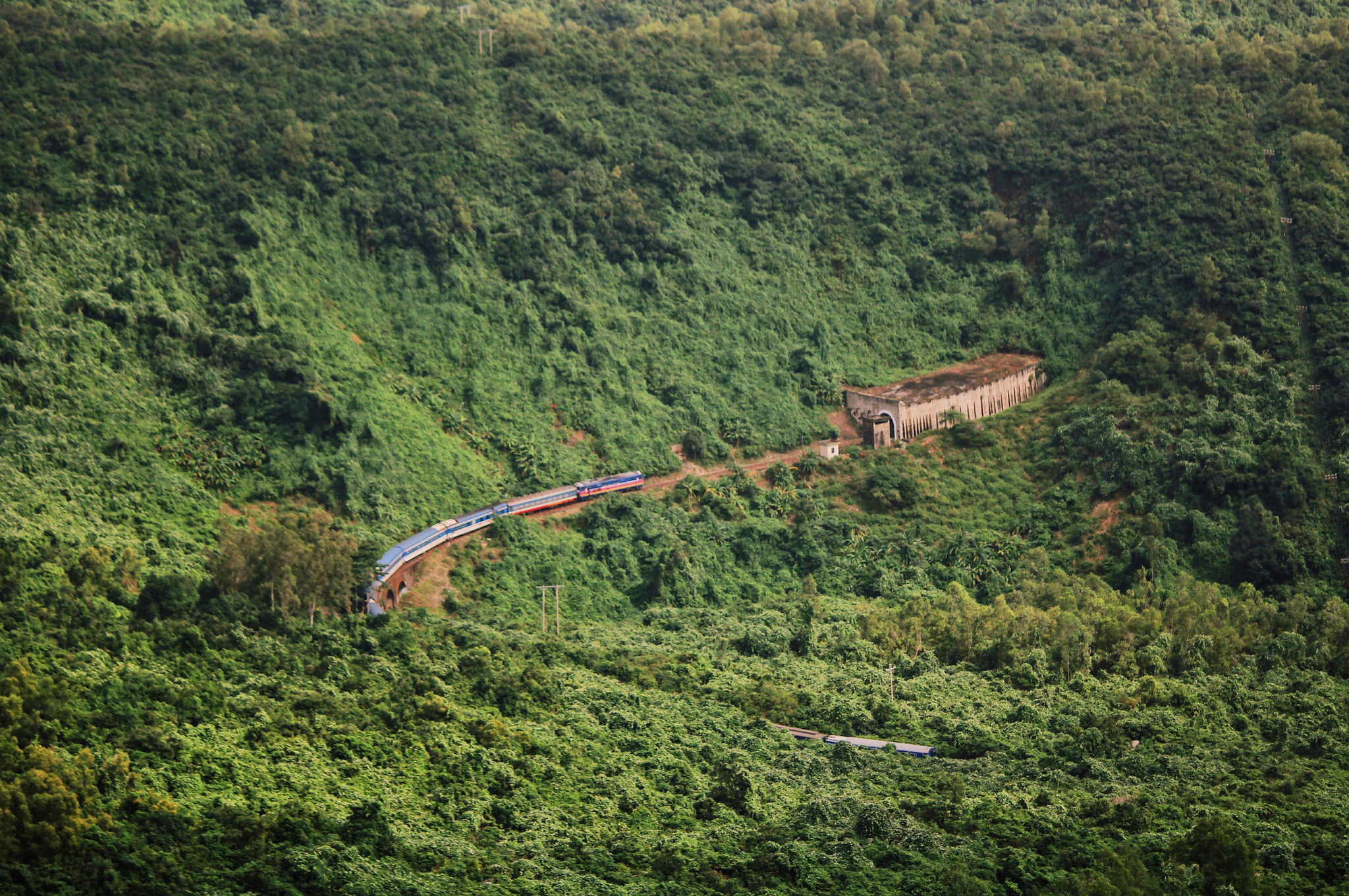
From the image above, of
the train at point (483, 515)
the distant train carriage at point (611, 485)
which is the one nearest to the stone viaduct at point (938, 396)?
the train at point (483, 515)

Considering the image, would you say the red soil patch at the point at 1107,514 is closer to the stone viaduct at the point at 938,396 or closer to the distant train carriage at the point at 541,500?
the stone viaduct at the point at 938,396

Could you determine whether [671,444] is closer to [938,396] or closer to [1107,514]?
[938,396]

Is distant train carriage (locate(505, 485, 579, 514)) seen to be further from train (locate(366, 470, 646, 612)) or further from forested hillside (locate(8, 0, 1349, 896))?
forested hillside (locate(8, 0, 1349, 896))

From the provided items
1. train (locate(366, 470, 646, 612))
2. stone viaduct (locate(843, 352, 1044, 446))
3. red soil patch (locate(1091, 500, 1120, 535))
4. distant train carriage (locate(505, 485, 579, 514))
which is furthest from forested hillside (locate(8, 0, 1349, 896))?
stone viaduct (locate(843, 352, 1044, 446))

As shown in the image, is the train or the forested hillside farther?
the train

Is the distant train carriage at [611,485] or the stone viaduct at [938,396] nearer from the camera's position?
the distant train carriage at [611,485]
